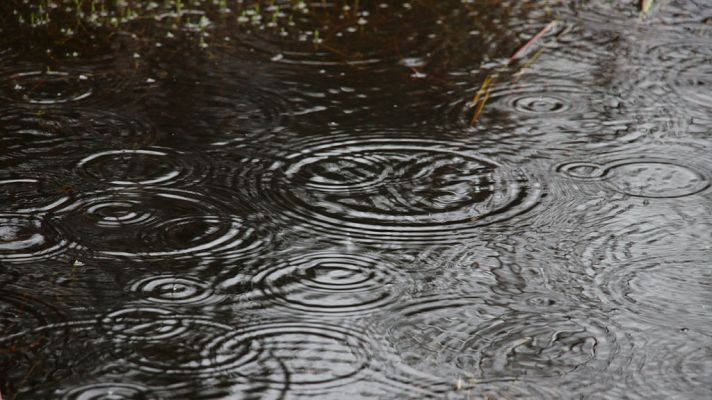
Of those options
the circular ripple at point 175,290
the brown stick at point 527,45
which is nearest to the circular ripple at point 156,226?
the circular ripple at point 175,290

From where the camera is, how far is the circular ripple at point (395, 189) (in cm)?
362

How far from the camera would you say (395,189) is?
12.8 feet

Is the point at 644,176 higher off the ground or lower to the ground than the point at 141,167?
lower

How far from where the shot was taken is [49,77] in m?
4.84

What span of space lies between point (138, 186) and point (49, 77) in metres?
1.36

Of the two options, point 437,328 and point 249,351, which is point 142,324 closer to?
point 249,351

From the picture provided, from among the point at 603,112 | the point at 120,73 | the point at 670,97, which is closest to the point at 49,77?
the point at 120,73

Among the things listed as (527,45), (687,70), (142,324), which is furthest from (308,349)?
(687,70)

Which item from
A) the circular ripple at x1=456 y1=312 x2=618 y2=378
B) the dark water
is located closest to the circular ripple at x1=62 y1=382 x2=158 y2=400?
the dark water

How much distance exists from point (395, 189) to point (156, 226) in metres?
0.98

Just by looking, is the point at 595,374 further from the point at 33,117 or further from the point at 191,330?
the point at 33,117

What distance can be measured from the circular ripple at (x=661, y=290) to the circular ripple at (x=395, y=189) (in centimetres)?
55

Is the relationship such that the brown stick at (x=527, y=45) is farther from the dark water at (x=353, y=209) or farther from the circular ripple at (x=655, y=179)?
the circular ripple at (x=655, y=179)

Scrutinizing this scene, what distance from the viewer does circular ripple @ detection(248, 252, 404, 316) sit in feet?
10.2
